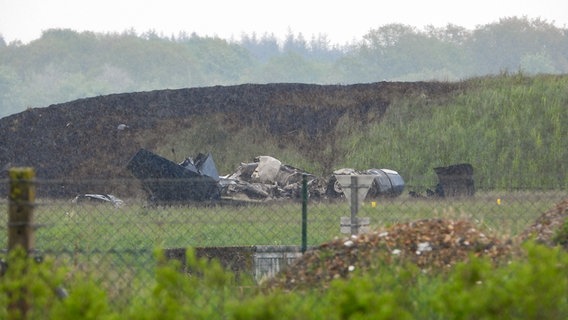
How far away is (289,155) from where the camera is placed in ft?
131

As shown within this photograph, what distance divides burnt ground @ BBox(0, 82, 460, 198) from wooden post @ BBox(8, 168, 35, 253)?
3064cm

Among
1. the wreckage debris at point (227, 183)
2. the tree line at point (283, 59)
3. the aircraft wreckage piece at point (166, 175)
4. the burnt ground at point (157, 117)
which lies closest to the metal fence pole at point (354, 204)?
the wreckage debris at point (227, 183)

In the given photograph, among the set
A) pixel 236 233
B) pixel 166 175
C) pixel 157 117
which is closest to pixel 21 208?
pixel 236 233

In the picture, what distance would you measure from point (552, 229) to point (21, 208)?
6952 mm

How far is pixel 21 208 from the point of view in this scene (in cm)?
816

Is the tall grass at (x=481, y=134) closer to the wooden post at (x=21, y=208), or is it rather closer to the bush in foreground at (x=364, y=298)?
the wooden post at (x=21, y=208)

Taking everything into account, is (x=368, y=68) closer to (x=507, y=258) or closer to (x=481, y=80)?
(x=481, y=80)

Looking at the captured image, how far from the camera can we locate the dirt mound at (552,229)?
38.9 feet

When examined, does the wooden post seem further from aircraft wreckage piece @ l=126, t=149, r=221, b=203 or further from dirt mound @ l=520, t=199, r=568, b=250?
aircraft wreckage piece @ l=126, t=149, r=221, b=203

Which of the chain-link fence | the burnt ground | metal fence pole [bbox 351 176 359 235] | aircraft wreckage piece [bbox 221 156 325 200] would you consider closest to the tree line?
the burnt ground

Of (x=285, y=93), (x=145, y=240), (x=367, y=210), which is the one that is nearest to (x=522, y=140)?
(x=285, y=93)

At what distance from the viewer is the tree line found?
446 feet

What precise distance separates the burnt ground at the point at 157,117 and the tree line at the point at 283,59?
85.9 meters

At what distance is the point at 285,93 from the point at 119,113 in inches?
261
